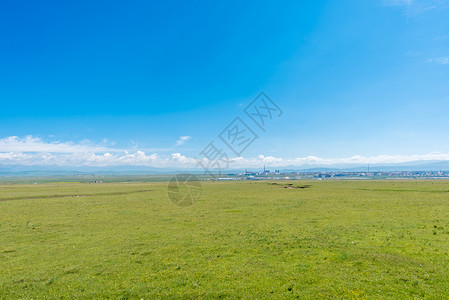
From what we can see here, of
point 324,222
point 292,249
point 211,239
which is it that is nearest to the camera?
point 292,249

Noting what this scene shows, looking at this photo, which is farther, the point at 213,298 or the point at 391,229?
the point at 391,229

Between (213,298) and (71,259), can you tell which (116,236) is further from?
(213,298)

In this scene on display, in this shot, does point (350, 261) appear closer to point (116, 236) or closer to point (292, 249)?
point (292, 249)

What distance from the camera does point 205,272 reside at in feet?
47.7

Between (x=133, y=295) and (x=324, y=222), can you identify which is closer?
(x=133, y=295)

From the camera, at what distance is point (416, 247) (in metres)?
18.2

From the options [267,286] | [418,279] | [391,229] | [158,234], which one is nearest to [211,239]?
[158,234]

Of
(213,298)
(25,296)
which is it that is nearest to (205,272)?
(213,298)

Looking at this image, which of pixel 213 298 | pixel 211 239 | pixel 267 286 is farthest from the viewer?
pixel 211 239

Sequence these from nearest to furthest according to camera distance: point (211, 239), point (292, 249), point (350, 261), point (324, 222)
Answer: point (350, 261)
point (292, 249)
point (211, 239)
point (324, 222)

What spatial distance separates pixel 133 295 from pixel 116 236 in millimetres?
13940

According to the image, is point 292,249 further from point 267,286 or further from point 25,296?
point 25,296

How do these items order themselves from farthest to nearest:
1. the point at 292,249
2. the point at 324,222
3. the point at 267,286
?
the point at 324,222, the point at 292,249, the point at 267,286

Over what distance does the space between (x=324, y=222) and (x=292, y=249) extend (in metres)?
12.6
